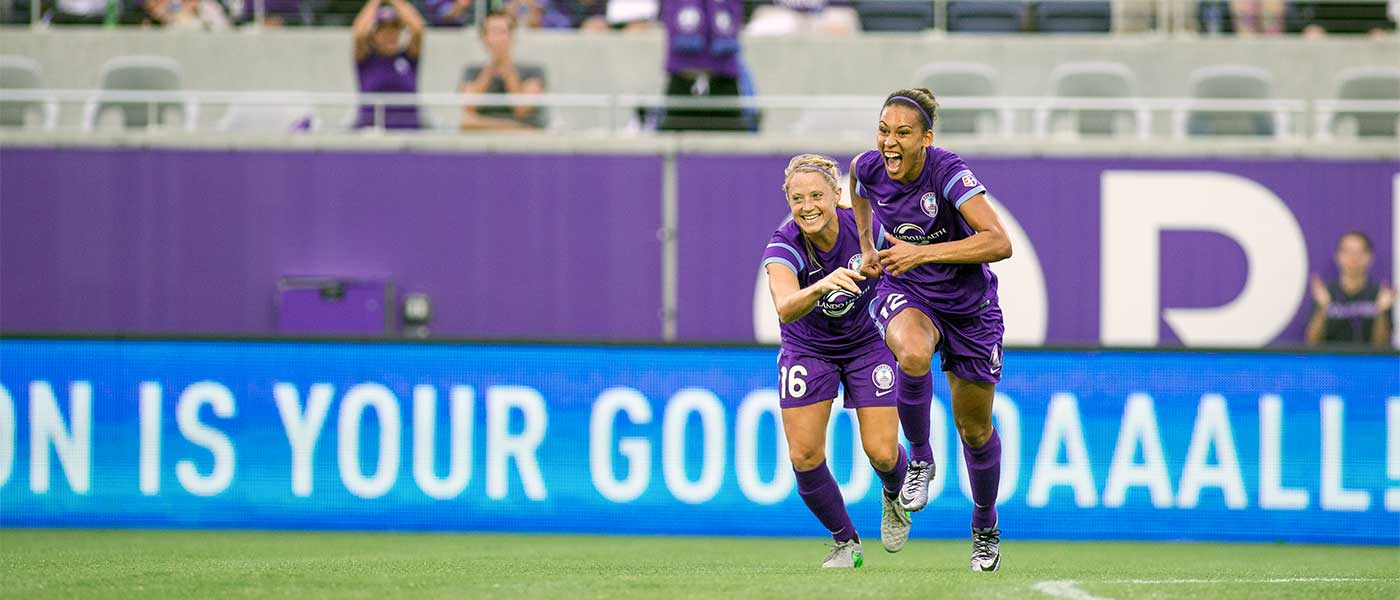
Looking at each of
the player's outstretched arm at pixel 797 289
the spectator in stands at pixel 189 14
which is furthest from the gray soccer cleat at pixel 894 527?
the spectator in stands at pixel 189 14

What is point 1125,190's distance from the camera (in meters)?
14.4

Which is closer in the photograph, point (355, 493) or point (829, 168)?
point (829, 168)

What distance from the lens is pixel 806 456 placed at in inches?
321

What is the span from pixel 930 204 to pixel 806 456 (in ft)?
4.48

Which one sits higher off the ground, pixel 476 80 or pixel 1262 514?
pixel 476 80

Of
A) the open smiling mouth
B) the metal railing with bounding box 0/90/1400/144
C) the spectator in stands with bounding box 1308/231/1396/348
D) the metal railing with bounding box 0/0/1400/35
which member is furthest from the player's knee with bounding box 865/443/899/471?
the metal railing with bounding box 0/0/1400/35

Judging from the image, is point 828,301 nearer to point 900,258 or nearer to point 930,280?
point 930,280

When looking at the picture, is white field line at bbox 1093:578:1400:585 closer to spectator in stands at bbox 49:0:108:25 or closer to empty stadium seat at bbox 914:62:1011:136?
empty stadium seat at bbox 914:62:1011:136

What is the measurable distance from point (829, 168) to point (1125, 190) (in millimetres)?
7144

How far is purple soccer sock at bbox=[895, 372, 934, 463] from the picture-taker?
7969mm

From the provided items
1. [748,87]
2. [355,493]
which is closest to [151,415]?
[355,493]

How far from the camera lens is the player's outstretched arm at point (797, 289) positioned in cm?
728

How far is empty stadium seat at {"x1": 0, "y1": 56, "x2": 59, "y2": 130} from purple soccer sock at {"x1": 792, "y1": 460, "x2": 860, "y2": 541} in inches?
412

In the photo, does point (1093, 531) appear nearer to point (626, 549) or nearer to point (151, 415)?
point (626, 549)
